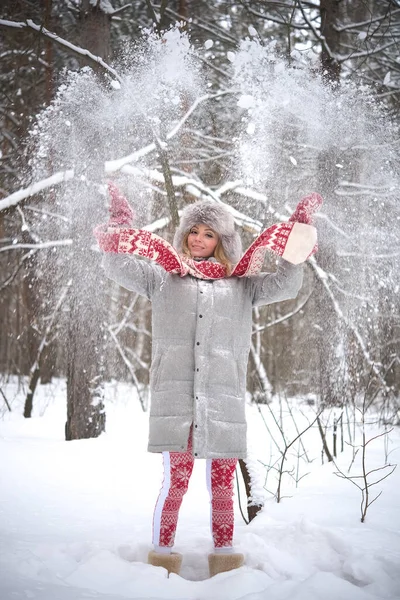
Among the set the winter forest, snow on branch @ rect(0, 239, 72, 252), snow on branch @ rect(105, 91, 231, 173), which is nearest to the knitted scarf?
the winter forest

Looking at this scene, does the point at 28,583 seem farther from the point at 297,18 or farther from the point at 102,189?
the point at 297,18

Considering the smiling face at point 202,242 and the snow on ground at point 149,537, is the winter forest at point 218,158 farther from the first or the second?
the smiling face at point 202,242

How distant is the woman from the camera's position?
2.15 metres

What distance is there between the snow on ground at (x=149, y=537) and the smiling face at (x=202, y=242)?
135 cm

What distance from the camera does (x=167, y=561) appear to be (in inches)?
82.7

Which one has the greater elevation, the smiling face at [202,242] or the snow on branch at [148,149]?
the snow on branch at [148,149]

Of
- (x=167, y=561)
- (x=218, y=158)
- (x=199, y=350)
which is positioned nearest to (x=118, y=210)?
(x=199, y=350)

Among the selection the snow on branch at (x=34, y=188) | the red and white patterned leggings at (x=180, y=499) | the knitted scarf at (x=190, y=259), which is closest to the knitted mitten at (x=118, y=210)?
the knitted scarf at (x=190, y=259)

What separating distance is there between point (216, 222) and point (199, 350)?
638mm

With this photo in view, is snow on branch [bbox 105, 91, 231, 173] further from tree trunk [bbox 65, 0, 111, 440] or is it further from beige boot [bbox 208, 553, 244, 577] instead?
beige boot [bbox 208, 553, 244, 577]

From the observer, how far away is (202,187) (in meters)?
4.22

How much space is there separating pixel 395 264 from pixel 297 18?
8.65ft

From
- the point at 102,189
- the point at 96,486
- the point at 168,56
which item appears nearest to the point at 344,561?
the point at 96,486

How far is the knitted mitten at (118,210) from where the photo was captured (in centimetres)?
222
